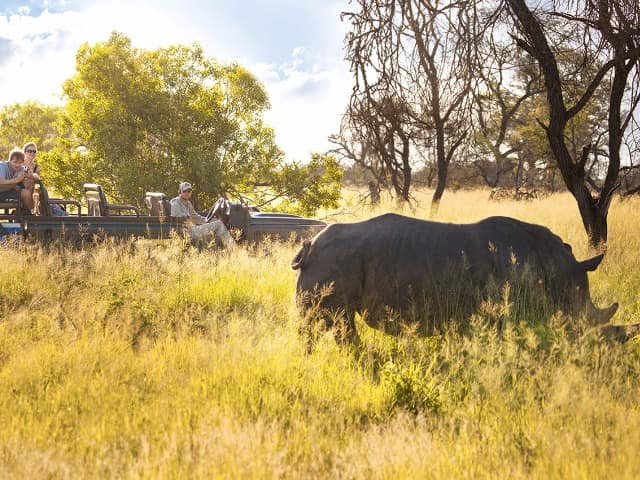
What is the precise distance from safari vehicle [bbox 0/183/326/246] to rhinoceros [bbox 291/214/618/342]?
170 inches

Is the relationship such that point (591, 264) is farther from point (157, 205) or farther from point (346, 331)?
point (157, 205)

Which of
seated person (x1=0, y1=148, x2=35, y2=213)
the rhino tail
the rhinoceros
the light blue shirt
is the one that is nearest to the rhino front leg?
the rhinoceros

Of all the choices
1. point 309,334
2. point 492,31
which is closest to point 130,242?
point 309,334

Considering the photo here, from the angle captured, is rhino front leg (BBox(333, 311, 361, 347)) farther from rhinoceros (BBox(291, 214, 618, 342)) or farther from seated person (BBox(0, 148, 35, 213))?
seated person (BBox(0, 148, 35, 213))

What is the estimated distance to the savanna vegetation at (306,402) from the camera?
2480 mm

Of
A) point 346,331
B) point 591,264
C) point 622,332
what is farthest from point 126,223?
point 622,332

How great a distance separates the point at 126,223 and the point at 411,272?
562 centimetres

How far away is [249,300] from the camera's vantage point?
20.2 ft

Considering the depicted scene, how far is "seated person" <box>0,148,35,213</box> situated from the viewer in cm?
779

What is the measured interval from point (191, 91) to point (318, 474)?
15479mm

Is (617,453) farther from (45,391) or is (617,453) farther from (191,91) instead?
(191,91)

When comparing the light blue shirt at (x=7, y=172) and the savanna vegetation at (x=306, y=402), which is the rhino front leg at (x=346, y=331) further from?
the light blue shirt at (x=7, y=172)

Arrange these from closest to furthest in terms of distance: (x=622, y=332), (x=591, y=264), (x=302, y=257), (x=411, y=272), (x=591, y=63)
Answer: (x=622, y=332)
(x=591, y=264)
(x=411, y=272)
(x=302, y=257)
(x=591, y=63)

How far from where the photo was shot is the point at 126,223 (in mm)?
8359
